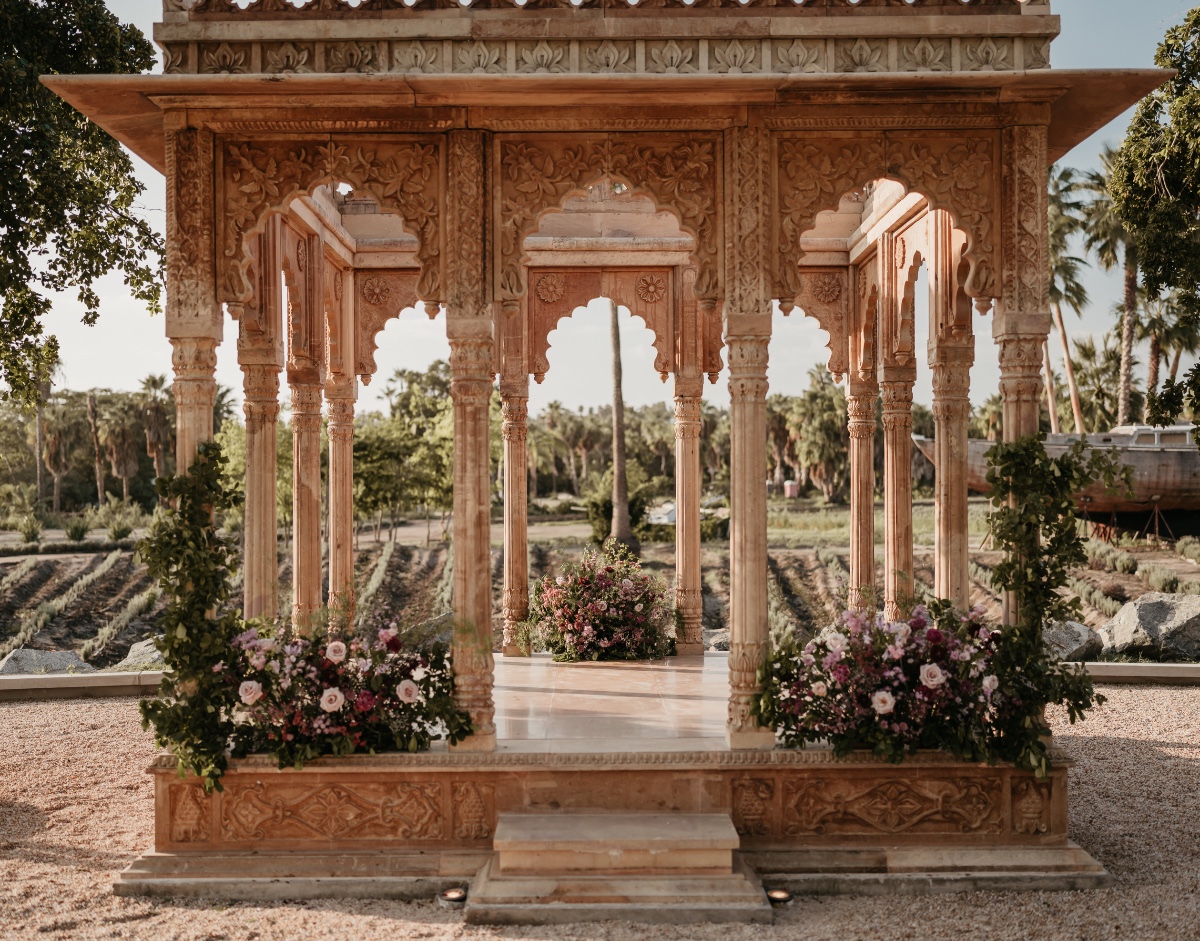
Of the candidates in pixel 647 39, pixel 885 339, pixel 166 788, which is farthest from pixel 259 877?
pixel 885 339

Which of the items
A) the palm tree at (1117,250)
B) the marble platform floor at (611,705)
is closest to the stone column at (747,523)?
the marble platform floor at (611,705)

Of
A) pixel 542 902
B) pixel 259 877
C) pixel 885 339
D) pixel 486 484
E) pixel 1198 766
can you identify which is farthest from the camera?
pixel 885 339

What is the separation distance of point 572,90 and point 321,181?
1.55 m

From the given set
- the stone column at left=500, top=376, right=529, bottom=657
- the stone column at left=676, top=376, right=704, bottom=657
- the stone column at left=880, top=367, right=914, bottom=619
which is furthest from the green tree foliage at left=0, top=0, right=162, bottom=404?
the stone column at left=880, top=367, right=914, bottom=619

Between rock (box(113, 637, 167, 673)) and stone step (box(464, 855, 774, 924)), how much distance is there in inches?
333

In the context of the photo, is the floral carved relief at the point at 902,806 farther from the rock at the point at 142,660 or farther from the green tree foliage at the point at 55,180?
the rock at the point at 142,660

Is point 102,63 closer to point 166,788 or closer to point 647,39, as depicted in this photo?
point 647,39

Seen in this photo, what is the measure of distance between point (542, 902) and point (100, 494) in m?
41.9

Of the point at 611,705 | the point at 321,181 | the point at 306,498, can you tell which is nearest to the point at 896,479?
the point at 611,705

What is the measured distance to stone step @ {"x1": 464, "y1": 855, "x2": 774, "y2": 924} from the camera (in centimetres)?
514

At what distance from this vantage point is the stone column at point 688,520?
10039 mm

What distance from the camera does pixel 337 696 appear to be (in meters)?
5.71

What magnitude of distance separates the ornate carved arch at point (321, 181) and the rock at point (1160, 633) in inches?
403

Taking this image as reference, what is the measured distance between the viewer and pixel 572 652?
9617mm
